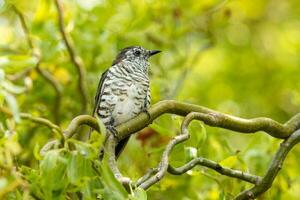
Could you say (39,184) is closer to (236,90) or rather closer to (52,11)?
(52,11)

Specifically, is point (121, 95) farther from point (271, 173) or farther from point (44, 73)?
point (271, 173)

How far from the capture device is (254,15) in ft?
29.9

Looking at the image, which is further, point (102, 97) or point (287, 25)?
point (287, 25)

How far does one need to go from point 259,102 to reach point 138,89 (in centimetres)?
295

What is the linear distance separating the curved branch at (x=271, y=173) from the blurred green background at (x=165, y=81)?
19cm

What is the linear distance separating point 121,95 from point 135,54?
59cm

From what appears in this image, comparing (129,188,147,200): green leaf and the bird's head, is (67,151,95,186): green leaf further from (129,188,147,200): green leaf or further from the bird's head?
the bird's head

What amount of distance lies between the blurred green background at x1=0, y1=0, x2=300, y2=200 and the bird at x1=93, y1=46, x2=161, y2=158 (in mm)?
301

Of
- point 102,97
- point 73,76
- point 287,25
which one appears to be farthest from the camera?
point 287,25

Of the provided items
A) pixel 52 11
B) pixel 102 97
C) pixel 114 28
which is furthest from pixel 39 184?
pixel 114 28

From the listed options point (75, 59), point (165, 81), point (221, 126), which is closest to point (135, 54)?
point (165, 81)

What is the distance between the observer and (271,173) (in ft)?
13.7

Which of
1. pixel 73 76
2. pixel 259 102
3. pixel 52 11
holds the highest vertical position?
pixel 52 11

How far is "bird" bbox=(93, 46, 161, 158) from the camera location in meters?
5.02
